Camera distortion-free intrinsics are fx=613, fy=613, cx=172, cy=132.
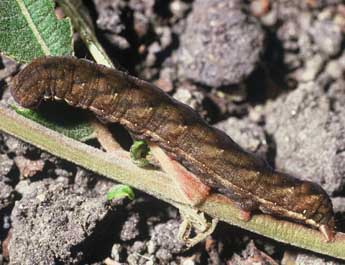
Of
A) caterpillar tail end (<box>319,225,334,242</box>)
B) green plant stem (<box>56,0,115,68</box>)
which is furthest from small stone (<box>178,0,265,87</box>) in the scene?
caterpillar tail end (<box>319,225,334,242</box>)

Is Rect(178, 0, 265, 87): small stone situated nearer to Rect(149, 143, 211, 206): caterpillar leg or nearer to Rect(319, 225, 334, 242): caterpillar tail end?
Rect(149, 143, 211, 206): caterpillar leg

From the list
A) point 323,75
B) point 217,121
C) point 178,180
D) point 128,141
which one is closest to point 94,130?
point 128,141

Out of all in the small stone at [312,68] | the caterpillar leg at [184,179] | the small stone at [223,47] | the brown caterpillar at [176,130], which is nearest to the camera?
the brown caterpillar at [176,130]

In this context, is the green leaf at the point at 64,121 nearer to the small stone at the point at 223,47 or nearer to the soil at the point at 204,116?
the soil at the point at 204,116

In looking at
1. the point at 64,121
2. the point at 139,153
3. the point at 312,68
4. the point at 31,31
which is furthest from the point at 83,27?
the point at 312,68

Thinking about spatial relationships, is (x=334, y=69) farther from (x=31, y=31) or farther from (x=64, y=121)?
(x=31, y=31)

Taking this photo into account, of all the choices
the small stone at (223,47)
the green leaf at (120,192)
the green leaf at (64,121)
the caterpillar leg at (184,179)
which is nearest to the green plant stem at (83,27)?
the green leaf at (64,121)
